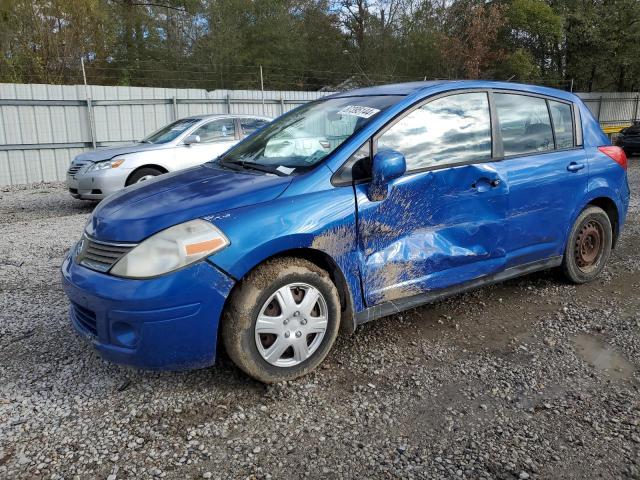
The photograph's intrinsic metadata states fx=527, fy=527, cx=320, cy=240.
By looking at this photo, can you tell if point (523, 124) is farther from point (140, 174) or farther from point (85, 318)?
point (140, 174)

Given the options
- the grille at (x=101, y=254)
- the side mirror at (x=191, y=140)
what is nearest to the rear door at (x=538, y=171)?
the grille at (x=101, y=254)

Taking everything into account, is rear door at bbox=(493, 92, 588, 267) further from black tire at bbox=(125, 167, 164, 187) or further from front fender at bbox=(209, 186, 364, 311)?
black tire at bbox=(125, 167, 164, 187)

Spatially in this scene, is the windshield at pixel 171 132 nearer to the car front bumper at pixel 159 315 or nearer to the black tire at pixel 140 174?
the black tire at pixel 140 174

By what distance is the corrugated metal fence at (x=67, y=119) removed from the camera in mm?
12141

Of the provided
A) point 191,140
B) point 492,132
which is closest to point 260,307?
point 492,132

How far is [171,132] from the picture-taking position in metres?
8.98

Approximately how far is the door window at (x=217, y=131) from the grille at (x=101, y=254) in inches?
246

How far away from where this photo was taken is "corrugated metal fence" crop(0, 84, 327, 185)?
478 inches

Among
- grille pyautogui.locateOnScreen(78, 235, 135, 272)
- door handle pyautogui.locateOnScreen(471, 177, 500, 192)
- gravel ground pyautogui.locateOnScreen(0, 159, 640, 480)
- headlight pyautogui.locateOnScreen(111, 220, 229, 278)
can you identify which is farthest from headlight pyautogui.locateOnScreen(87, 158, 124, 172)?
door handle pyautogui.locateOnScreen(471, 177, 500, 192)

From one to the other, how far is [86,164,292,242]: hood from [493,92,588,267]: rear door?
5.77ft

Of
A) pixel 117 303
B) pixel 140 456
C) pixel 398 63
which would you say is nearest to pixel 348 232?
pixel 117 303

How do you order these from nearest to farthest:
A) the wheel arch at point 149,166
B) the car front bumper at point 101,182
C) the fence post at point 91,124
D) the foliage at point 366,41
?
1. the car front bumper at point 101,182
2. the wheel arch at point 149,166
3. the fence post at point 91,124
4. the foliage at point 366,41

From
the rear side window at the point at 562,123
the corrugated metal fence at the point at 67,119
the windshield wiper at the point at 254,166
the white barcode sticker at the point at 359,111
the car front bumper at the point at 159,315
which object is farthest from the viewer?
the corrugated metal fence at the point at 67,119

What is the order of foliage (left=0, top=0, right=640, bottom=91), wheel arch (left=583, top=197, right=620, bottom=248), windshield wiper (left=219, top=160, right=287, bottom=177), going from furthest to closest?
foliage (left=0, top=0, right=640, bottom=91), wheel arch (left=583, top=197, right=620, bottom=248), windshield wiper (left=219, top=160, right=287, bottom=177)
